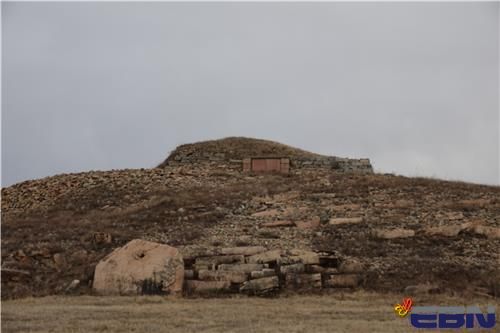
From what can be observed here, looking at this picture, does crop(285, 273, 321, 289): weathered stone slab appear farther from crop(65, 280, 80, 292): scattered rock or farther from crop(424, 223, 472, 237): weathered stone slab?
crop(65, 280, 80, 292): scattered rock

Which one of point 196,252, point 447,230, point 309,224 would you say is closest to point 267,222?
point 309,224

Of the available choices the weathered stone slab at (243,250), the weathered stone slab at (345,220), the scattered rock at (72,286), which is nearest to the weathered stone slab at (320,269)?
the weathered stone slab at (243,250)

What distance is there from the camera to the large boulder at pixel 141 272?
10.1m

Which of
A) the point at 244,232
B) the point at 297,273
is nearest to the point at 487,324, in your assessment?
the point at 297,273

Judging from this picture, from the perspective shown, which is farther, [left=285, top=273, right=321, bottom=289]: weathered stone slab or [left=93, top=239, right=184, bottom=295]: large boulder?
[left=285, top=273, right=321, bottom=289]: weathered stone slab

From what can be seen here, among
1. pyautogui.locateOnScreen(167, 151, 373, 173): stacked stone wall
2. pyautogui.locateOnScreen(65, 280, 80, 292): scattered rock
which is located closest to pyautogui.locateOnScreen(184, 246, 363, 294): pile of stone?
pyautogui.locateOnScreen(65, 280, 80, 292): scattered rock

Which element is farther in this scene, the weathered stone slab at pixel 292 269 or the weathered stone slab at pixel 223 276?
the weathered stone slab at pixel 292 269

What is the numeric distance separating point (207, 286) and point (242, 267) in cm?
89

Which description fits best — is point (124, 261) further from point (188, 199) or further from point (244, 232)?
point (188, 199)

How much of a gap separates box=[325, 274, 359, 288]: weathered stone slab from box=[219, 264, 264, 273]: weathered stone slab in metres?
1.30

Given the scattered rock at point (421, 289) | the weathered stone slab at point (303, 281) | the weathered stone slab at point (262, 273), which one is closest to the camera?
the scattered rock at point (421, 289)

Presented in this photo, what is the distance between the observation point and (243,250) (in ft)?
38.9

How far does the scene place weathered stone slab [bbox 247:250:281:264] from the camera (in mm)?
11297

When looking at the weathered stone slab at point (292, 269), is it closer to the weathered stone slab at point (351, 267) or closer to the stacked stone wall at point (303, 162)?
the weathered stone slab at point (351, 267)
